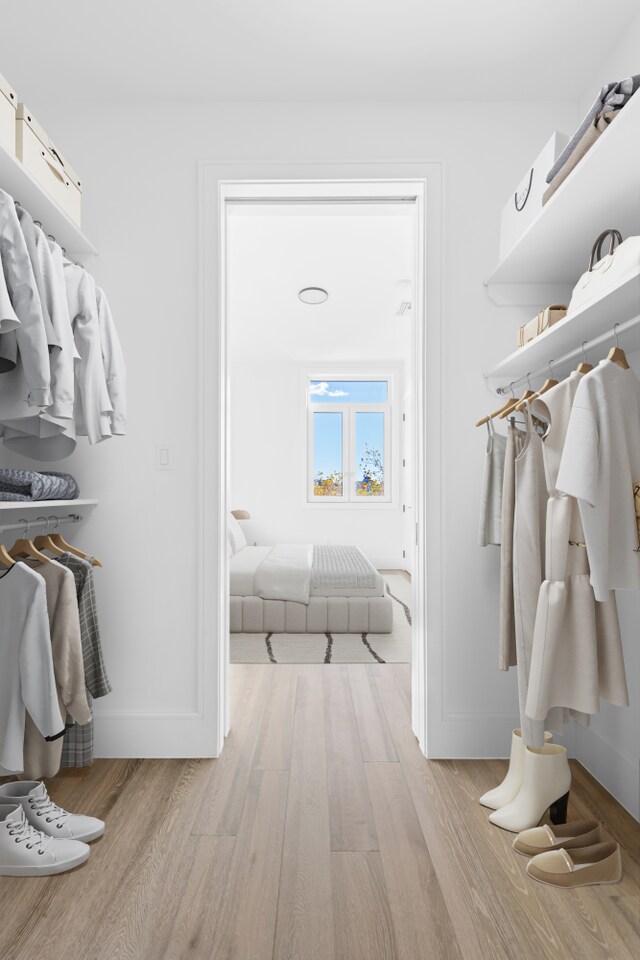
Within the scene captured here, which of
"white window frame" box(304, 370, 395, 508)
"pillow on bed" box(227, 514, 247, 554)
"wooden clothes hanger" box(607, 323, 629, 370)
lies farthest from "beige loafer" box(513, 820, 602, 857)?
"white window frame" box(304, 370, 395, 508)

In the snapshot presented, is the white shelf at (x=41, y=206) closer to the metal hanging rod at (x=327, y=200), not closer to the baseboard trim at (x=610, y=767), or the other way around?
the metal hanging rod at (x=327, y=200)

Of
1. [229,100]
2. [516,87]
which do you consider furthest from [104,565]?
[516,87]

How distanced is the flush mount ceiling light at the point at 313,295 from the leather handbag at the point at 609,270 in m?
3.35

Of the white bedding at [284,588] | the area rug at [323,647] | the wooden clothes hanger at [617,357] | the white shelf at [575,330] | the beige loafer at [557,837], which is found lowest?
the area rug at [323,647]

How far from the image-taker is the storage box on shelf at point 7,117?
1.77m

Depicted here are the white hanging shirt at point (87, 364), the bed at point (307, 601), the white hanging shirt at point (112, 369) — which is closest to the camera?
the white hanging shirt at point (87, 364)

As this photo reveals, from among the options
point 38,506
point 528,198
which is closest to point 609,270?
point 528,198

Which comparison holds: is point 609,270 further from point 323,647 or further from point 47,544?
point 323,647

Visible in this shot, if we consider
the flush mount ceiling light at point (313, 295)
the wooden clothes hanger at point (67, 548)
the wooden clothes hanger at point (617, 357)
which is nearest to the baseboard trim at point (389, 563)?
the flush mount ceiling light at point (313, 295)

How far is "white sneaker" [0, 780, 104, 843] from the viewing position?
183 centimetres

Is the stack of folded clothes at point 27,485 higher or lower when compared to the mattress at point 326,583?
higher

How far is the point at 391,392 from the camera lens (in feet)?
24.8

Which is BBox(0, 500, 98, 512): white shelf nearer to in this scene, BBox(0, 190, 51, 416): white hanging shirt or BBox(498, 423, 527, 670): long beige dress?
BBox(0, 190, 51, 416): white hanging shirt

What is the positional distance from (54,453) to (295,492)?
5.36 m
